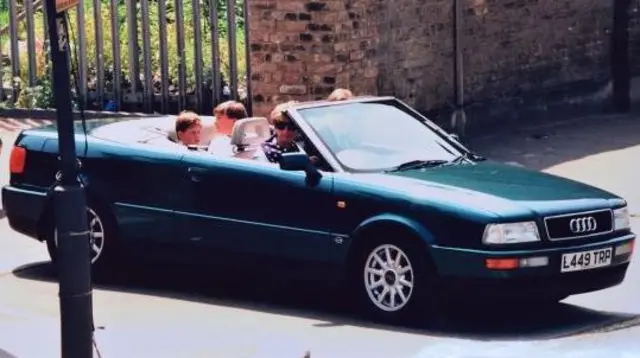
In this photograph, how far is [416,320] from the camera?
1062 cm

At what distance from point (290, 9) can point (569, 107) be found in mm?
5857

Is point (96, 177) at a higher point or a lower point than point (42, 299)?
higher

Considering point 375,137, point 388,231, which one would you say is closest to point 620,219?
point 388,231

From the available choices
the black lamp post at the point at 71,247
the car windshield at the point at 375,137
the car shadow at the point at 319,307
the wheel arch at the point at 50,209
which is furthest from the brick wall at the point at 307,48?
the black lamp post at the point at 71,247

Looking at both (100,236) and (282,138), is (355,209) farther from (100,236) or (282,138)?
(100,236)

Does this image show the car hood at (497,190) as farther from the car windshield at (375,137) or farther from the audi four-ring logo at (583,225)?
the car windshield at (375,137)

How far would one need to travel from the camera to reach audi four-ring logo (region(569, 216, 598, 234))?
1052cm

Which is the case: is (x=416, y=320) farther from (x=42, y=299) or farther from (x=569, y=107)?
(x=569, y=107)

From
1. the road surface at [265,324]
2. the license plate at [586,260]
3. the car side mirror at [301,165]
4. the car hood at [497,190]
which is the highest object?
the car side mirror at [301,165]

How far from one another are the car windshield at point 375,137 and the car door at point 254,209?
37 cm

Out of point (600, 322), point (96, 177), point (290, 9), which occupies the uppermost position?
point (290, 9)

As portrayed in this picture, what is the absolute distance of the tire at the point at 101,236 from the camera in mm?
12055

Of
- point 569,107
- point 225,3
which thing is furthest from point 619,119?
point 225,3

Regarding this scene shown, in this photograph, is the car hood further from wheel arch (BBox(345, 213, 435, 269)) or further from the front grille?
wheel arch (BBox(345, 213, 435, 269))
